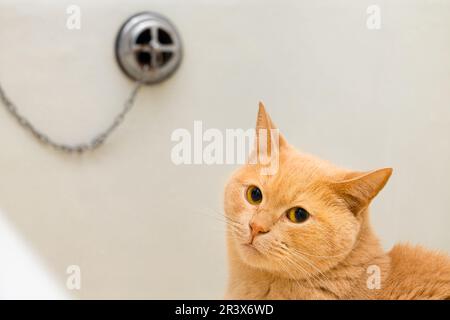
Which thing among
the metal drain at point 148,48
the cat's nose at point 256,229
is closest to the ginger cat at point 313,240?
the cat's nose at point 256,229

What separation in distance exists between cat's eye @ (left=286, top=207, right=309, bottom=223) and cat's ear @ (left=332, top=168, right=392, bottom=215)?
5cm

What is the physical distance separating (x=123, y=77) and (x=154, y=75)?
42 millimetres

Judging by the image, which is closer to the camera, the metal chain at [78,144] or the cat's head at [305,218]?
the cat's head at [305,218]

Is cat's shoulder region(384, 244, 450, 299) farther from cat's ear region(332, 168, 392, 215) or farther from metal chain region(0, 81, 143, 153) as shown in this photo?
metal chain region(0, 81, 143, 153)

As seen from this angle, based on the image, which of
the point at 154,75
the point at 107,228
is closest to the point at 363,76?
the point at 154,75

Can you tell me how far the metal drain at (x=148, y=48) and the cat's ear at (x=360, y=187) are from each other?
29 cm

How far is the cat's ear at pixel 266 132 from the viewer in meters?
0.68

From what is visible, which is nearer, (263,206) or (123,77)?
(263,206)

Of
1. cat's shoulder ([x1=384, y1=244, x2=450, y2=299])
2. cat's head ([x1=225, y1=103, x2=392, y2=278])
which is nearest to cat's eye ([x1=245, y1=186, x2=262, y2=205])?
cat's head ([x1=225, y1=103, x2=392, y2=278])

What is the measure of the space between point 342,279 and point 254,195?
140 mm

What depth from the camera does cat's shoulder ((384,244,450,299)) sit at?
66 centimetres

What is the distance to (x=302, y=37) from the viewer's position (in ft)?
2.42

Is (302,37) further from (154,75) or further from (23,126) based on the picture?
(23,126)

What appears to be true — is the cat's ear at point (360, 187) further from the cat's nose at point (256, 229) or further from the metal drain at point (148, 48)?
the metal drain at point (148, 48)
